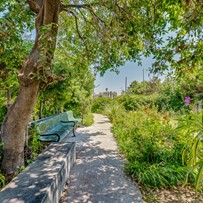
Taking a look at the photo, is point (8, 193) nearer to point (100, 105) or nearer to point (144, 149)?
point (144, 149)

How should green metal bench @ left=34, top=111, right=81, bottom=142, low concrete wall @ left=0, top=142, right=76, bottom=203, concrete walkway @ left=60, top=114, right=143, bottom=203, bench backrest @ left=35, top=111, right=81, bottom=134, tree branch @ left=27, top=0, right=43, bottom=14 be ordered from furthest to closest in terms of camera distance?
bench backrest @ left=35, top=111, right=81, bottom=134, green metal bench @ left=34, top=111, right=81, bottom=142, tree branch @ left=27, top=0, right=43, bottom=14, concrete walkway @ left=60, top=114, right=143, bottom=203, low concrete wall @ left=0, top=142, right=76, bottom=203

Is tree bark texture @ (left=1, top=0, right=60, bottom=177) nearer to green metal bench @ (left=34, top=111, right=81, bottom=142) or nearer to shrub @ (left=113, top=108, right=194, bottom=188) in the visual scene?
green metal bench @ (left=34, top=111, right=81, bottom=142)

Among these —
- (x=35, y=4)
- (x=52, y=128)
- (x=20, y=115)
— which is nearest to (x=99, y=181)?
(x=20, y=115)

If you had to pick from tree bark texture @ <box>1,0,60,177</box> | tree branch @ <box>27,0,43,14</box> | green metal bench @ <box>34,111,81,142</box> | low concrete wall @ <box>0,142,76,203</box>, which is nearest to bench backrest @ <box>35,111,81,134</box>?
green metal bench @ <box>34,111,81,142</box>

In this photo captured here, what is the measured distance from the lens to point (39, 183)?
2449mm

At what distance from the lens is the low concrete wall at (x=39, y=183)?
211 cm

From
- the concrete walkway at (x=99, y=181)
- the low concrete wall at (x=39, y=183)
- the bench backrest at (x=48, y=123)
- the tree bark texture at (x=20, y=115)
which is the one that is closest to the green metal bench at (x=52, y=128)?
the bench backrest at (x=48, y=123)

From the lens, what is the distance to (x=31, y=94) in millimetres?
3666

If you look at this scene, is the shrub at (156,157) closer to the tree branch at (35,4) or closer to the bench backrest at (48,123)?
the bench backrest at (48,123)

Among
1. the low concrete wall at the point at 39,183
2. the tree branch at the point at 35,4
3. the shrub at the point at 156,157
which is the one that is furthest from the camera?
the tree branch at the point at 35,4

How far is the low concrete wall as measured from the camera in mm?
2111

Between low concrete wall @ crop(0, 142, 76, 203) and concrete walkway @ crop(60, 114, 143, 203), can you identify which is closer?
low concrete wall @ crop(0, 142, 76, 203)

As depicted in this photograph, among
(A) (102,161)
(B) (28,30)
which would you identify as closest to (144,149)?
(A) (102,161)

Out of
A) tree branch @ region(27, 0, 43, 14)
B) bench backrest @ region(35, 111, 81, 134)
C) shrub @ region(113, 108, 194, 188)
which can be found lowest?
shrub @ region(113, 108, 194, 188)
